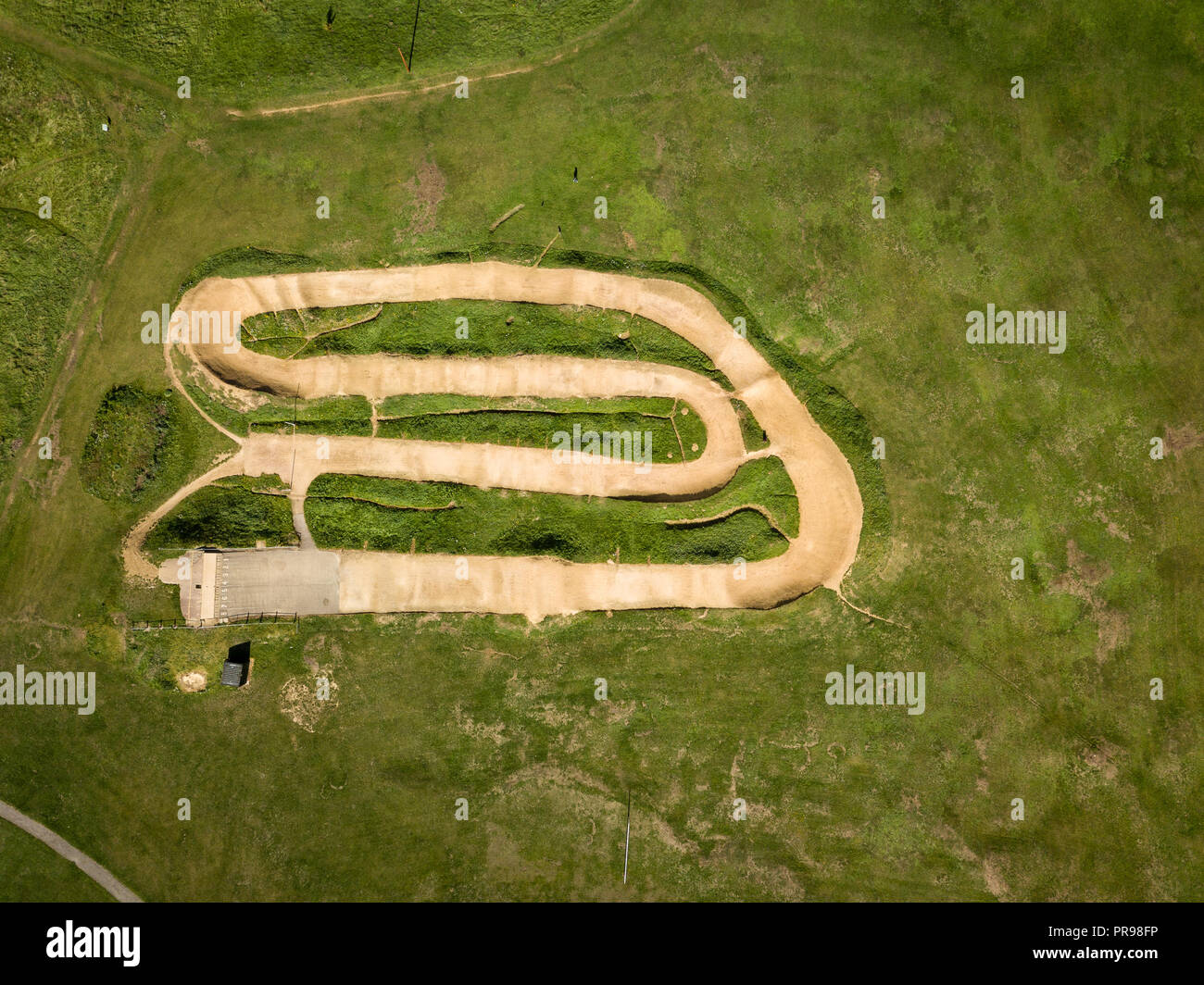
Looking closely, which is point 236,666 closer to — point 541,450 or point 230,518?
point 230,518

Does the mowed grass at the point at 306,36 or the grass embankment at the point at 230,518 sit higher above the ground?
the mowed grass at the point at 306,36

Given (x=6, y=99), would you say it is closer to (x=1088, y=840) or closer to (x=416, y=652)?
(x=416, y=652)

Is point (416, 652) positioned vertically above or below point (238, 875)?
above

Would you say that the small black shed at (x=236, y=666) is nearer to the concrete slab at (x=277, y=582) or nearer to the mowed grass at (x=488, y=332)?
the concrete slab at (x=277, y=582)

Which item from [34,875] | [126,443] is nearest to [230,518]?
[126,443]

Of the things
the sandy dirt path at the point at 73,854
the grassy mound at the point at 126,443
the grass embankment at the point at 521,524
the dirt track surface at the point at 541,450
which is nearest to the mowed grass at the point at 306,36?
the dirt track surface at the point at 541,450
